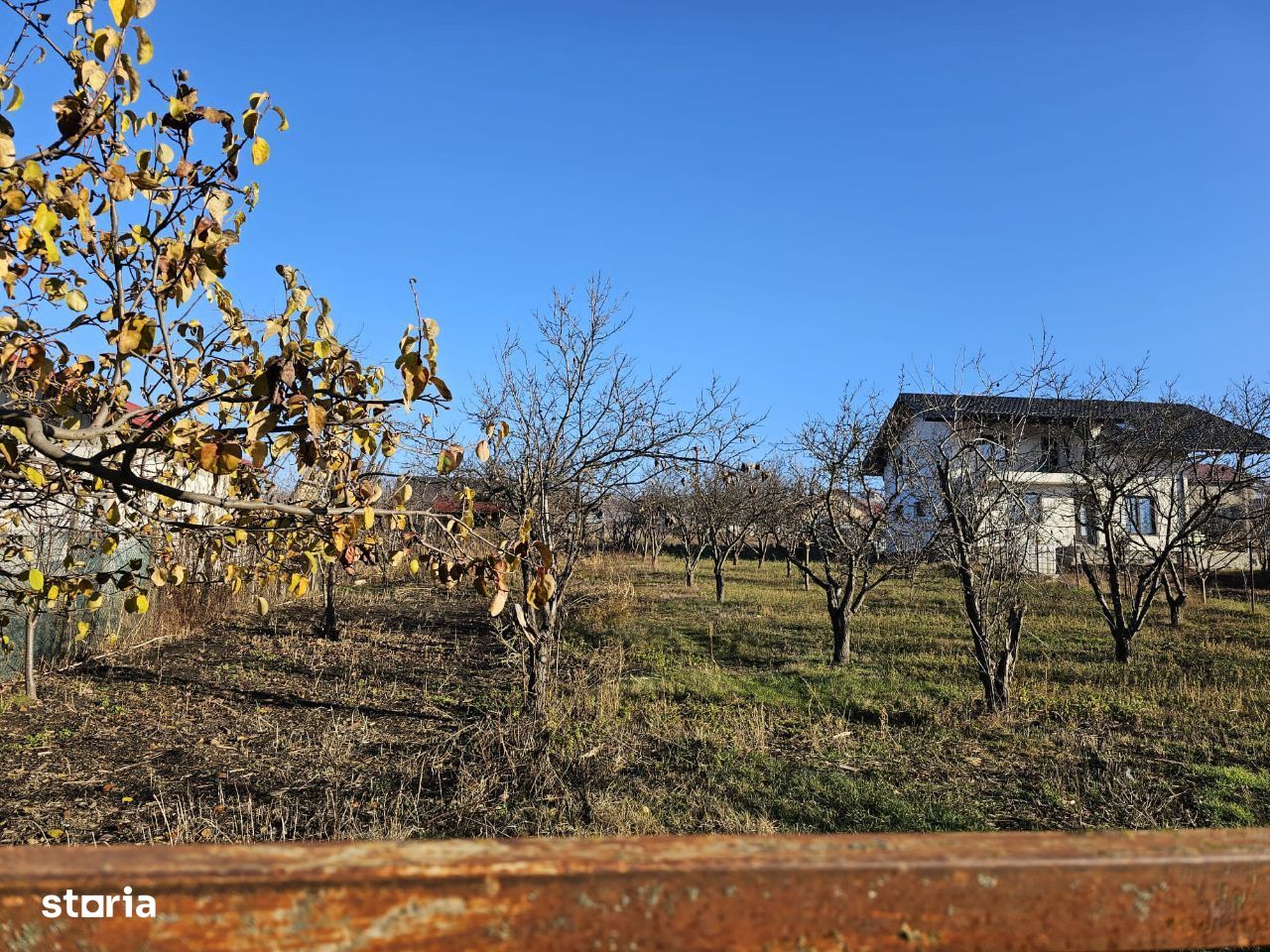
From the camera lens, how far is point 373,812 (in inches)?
181

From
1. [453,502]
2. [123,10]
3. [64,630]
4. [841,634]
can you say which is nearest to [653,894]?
[123,10]

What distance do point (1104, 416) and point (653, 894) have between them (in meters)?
14.3

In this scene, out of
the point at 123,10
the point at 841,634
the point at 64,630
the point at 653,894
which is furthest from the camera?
the point at 841,634

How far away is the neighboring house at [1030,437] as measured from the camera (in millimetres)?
9031

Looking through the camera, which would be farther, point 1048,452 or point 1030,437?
point 1030,437

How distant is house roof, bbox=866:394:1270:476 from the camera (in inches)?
408

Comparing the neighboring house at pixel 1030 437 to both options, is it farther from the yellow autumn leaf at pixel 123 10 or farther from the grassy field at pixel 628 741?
the yellow autumn leaf at pixel 123 10

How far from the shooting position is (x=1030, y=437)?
42.2 ft

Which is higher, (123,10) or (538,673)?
(123,10)

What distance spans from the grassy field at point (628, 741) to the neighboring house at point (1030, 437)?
6.40 feet

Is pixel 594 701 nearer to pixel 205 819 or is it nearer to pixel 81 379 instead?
pixel 205 819

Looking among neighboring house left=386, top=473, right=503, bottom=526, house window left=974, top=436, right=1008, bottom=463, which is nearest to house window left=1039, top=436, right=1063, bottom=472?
house window left=974, top=436, right=1008, bottom=463

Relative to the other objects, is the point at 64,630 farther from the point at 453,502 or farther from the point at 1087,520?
the point at 1087,520

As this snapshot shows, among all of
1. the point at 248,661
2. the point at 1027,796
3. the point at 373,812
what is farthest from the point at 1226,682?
the point at 248,661
